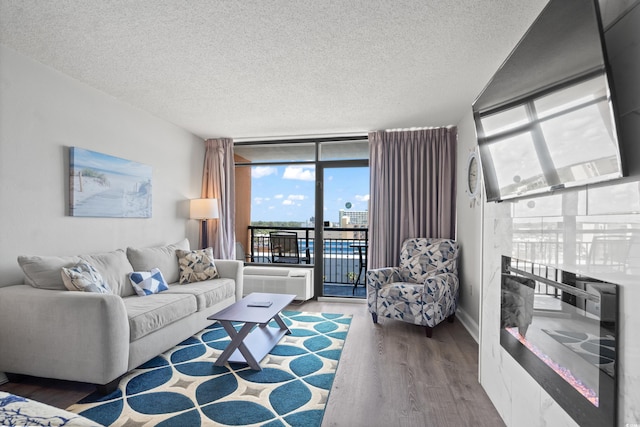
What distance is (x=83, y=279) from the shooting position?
2352mm

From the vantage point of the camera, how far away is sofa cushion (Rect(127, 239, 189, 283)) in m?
3.27

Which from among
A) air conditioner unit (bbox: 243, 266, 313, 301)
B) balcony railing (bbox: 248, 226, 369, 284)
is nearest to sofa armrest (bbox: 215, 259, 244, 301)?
air conditioner unit (bbox: 243, 266, 313, 301)

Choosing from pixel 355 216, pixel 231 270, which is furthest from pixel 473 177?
pixel 231 270

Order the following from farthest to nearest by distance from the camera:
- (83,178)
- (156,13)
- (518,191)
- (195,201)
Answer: (195,201) → (83,178) → (156,13) → (518,191)

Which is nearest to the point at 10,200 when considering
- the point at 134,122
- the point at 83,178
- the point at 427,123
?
the point at 83,178

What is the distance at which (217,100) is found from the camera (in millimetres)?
3314

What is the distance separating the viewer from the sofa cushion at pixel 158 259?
3270mm

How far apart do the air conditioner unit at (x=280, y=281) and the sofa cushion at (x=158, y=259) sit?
1106 mm

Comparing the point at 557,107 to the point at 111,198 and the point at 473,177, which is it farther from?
the point at 111,198

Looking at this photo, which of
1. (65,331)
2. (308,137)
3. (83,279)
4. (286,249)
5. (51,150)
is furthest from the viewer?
(286,249)

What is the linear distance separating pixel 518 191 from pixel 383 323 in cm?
236

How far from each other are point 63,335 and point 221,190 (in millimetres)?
2960

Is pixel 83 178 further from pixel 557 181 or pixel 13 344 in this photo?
pixel 557 181

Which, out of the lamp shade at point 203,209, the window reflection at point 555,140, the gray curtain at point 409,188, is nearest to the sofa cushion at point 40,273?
the lamp shade at point 203,209
